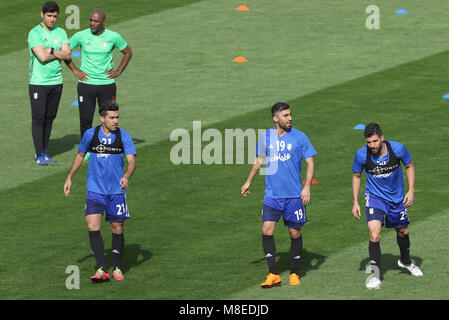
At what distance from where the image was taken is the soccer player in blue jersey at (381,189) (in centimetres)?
1255

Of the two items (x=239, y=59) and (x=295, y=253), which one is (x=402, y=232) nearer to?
(x=295, y=253)

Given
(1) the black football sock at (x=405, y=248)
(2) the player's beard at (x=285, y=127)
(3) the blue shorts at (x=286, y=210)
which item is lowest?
(1) the black football sock at (x=405, y=248)

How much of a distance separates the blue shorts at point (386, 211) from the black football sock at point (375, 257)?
1.11ft

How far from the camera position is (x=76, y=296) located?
40.7ft

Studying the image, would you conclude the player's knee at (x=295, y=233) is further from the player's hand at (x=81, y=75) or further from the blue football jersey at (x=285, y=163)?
the player's hand at (x=81, y=75)

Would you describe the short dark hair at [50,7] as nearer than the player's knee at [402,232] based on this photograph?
No

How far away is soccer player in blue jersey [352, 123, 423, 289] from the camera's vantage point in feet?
41.2

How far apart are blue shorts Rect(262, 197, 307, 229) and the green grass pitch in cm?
76

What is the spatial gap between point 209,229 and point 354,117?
6297mm

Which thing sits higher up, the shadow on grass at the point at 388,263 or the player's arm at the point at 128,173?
the player's arm at the point at 128,173

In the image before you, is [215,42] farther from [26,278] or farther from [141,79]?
[26,278]

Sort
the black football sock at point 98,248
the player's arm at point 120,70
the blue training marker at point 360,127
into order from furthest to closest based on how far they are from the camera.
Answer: the blue training marker at point 360,127, the player's arm at point 120,70, the black football sock at point 98,248

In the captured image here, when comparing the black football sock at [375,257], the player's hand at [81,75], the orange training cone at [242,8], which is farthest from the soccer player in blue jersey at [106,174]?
the orange training cone at [242,8]

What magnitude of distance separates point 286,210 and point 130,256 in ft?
7.75
